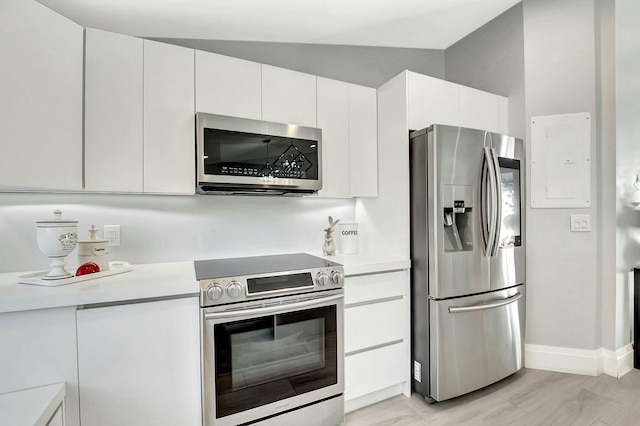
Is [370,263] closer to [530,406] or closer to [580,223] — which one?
[530,406]

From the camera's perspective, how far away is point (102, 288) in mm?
1297

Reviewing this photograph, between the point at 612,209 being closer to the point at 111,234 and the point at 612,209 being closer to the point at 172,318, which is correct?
the point at 172,318

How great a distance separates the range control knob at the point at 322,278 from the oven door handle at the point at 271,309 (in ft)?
0.27

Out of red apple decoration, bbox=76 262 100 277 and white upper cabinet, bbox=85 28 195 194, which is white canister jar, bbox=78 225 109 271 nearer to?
red apple decoration, bbox=76 262 100 277

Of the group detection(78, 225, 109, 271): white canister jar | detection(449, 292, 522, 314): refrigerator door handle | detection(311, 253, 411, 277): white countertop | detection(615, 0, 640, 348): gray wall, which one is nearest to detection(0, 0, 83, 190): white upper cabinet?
detection(78, 225, 109, 271): white canister jar

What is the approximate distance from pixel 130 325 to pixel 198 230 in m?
0.84

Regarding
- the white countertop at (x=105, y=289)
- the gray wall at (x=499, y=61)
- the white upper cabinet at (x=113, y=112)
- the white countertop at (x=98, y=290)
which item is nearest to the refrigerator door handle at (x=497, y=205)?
the gray wall at (x=499, y=61)

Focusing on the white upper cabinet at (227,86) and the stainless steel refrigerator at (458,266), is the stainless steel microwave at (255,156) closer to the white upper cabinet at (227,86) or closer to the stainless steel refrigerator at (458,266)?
the white upper cabinet at (227,86)

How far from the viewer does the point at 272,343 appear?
159 centimetres

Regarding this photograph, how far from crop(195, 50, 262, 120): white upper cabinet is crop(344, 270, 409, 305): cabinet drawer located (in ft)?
4.01

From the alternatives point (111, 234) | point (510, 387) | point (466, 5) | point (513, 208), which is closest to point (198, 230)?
point (111, 234)

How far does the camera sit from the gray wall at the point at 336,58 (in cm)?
229

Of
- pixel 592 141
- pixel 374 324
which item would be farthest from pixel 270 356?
pixel 592 141

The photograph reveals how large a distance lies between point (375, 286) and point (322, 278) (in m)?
0.42
